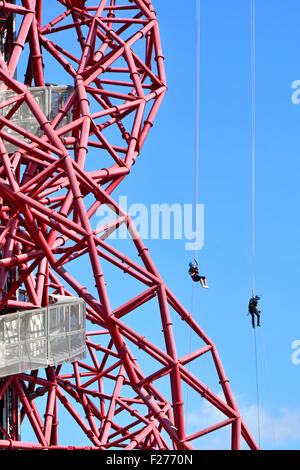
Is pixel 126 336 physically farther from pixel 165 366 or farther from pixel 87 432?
pixel 87 432

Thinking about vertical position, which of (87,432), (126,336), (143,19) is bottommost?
(87,432)

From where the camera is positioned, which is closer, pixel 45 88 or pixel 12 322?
pixel 12 322

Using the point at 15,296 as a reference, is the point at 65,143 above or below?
above

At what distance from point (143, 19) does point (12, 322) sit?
12.0 meters

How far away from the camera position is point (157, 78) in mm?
43469

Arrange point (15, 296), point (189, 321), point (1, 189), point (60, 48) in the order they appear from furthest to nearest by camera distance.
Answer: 1. point (60, 48)
2. point (15, 296)
3. point (189, 321)
4. point (1, 189)

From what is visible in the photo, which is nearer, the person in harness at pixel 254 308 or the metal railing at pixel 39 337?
the metal railing at pixel 39 337

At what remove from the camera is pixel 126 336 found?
3781 centimetres

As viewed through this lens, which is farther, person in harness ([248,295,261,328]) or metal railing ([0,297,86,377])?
person in harness ([248,295,261,328])

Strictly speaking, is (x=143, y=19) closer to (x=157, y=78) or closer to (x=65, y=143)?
(x=157, y=78)

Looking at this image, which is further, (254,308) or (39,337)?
(254,308)

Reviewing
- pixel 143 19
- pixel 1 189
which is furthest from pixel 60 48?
pixel 1 189
